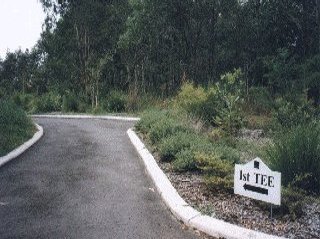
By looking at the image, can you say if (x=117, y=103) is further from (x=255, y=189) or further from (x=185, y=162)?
(x=255, y=189)

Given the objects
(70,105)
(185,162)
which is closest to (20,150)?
(185,162)

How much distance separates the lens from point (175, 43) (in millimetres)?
39875

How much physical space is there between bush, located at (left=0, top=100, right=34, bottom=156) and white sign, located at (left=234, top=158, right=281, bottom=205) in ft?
23.0

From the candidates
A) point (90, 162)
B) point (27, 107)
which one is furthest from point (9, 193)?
point (27, 107)

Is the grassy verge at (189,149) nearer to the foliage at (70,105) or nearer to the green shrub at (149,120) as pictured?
the green shrub at (149,120)

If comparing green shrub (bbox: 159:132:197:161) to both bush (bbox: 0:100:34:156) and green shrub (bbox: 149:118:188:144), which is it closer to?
green shrub (bbox: 149:118:188:144)

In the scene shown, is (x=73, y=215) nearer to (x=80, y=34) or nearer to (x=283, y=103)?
(x=283, y=103)

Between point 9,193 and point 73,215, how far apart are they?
6.33 ft

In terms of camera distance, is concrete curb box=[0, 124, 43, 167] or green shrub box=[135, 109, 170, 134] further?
green shrub box=[135, 109, 170, 134]

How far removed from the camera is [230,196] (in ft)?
23.0

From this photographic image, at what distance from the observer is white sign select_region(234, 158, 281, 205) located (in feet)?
18.5

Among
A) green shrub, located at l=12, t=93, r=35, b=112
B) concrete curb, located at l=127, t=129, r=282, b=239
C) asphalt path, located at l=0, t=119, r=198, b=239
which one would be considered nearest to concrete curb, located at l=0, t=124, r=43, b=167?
asphalt path, located at l=0, t=119, r=198, b=239

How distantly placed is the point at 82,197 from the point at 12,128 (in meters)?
8.05

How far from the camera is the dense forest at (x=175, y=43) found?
34.7m
